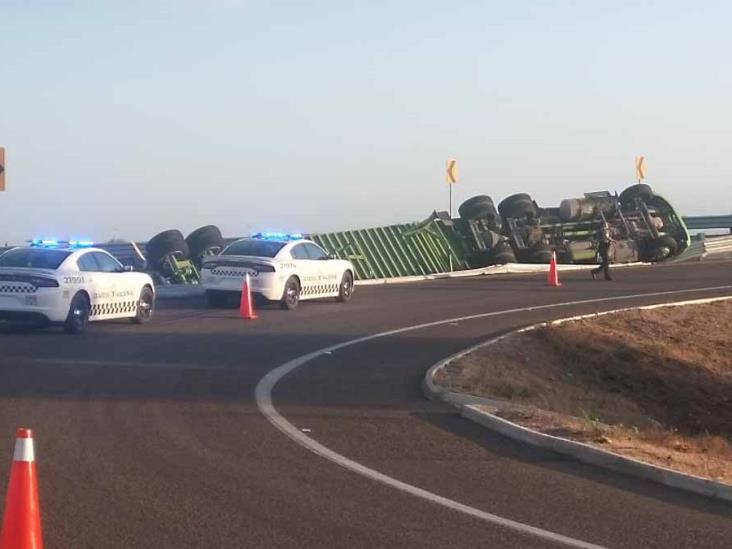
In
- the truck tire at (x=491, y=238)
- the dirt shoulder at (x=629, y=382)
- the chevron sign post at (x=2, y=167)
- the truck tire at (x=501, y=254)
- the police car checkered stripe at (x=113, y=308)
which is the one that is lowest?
the dirt shoulder at (x=629, y=382)

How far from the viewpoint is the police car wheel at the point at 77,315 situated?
62.8 feet

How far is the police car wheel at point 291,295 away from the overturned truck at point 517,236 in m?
8.76

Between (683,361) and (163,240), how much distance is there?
13.4 metres

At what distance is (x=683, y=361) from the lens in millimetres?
22156

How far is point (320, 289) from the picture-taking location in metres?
25.7

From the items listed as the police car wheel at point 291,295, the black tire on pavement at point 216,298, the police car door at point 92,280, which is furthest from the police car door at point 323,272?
the police car door at point 92,280

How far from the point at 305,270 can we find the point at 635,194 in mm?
17634

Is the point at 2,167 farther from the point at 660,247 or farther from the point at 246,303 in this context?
the point at 660,247

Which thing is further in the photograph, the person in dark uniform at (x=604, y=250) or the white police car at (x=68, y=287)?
the person in dark uniform at (x=604, y=250)

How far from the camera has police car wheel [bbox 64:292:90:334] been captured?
19141mm

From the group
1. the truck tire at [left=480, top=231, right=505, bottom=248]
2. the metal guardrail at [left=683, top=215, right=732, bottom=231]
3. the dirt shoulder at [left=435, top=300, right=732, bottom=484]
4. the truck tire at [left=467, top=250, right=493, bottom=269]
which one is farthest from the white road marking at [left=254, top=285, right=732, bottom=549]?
the metal guardrail at [left=683, top=215, right=732, bottom=231]

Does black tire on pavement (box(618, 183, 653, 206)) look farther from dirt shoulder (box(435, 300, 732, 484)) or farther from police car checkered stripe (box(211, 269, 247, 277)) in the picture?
police car checkered stripe (box(211, 269, 247, 277))

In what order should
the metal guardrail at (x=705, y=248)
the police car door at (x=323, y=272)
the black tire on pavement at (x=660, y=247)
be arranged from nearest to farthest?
the police car door at (x=323, y=272) → the black tire on pavement at (x=660, y=247) → the metal guardrail at (x=705, y=248)

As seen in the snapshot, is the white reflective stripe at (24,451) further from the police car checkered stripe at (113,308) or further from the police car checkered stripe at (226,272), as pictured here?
the police car checkered stripe at (226,272)
